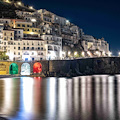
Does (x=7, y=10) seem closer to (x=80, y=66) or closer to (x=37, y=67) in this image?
(x=37, y=67)

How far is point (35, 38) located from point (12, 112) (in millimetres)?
65844

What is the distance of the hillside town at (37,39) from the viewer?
74.6 metres

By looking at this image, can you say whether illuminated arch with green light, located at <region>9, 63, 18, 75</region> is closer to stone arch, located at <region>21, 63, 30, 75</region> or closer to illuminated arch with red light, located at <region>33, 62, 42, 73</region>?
stone arch, located at <region>21, 63, 30, 75</region>

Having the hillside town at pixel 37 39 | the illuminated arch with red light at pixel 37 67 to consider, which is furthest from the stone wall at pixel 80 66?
the hillside town at pixel 37 39

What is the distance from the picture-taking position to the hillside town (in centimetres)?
7456

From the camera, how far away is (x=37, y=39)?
259 feet

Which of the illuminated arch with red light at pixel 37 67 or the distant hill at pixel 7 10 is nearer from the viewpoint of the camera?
the illuminated arch with red light at pixel 37 67

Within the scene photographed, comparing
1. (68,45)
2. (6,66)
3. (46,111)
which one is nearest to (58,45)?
(68,45)

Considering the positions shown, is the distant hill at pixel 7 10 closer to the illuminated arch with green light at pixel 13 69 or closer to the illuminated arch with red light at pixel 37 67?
the illuminated arch with green light at pixel 13 69

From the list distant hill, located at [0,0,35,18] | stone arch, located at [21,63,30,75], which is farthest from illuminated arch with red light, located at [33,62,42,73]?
distant hill, located at [0,0,35,18]

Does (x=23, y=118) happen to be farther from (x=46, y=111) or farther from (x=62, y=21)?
(x=62, y=21)

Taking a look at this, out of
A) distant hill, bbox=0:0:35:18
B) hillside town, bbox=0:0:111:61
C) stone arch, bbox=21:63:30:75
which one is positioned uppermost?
distant hill, bbox=0:0:35:18

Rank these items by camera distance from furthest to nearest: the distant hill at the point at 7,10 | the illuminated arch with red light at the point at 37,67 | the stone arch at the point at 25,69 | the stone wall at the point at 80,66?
1. the distant hill at the point at 7,10
2. the illuminated arch with red light at the point at 37,67
3. the stone arch at the point at 25,69
4. the stone wall at the point at 80,66

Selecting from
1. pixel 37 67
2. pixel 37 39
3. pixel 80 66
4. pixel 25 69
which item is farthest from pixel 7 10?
pixel 80 66
